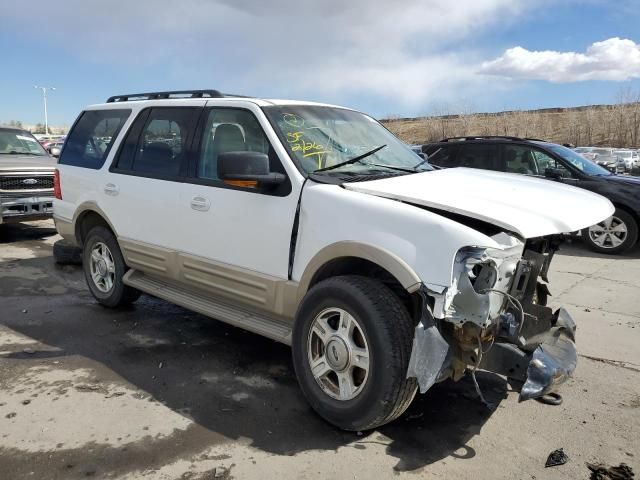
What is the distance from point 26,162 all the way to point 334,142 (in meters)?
7.75

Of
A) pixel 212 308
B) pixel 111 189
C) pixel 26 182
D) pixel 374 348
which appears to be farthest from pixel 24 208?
pixel 374 348

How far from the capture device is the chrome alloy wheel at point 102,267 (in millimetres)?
5383

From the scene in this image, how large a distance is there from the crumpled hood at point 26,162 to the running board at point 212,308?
16.1 feet

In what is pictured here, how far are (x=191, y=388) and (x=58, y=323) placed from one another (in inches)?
81.9

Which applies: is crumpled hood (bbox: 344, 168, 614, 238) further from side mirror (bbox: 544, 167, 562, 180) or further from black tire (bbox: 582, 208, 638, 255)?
black tire (bbox: 582, 208, 638, 255)

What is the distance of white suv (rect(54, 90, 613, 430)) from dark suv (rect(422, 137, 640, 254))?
4663 mm

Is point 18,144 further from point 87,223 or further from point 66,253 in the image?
point 87,223

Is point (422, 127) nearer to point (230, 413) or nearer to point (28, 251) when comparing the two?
point (28, 251)

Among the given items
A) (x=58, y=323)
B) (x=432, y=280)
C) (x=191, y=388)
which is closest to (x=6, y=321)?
(x=58, y=323)

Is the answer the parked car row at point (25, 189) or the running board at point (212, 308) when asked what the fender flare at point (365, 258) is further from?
the parked car row at point (25, 189)

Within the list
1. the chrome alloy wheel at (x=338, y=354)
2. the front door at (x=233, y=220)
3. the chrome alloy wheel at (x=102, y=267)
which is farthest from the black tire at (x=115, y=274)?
the chrome alloy wheel at (x=338, y=354)

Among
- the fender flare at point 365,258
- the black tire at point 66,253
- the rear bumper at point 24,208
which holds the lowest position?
the black tire at point 66,253

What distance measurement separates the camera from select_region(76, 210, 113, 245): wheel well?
5.45 m

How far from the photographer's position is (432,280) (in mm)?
2832
